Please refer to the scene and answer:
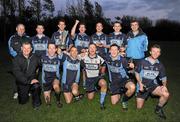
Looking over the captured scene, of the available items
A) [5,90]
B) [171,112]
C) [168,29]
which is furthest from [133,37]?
[168,29]

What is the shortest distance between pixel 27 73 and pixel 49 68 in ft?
1.75

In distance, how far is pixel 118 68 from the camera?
24.8 ft

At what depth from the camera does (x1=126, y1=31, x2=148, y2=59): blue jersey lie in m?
8.09

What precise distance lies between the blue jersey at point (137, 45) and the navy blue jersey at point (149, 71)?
102 centimetres

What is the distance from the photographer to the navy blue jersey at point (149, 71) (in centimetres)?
708

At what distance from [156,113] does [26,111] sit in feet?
8.84

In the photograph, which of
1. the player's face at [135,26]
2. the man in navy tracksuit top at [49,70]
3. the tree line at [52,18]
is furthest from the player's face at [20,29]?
the tree line at [52,18]

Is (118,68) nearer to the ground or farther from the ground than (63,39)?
nearer to the ground

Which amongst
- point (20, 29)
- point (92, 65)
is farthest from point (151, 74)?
point (20, 29)

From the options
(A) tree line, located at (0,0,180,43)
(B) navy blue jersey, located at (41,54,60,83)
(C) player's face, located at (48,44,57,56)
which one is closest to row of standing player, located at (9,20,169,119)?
(B) navy blue jersey, located at (41,54,60,83)

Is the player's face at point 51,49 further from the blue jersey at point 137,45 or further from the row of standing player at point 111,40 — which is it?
the blue jersey at point 137,45

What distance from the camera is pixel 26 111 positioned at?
6.99 m

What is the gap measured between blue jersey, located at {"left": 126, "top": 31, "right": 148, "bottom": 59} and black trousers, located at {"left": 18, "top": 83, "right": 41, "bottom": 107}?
2478 millimetres

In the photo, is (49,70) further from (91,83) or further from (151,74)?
(151,74)
